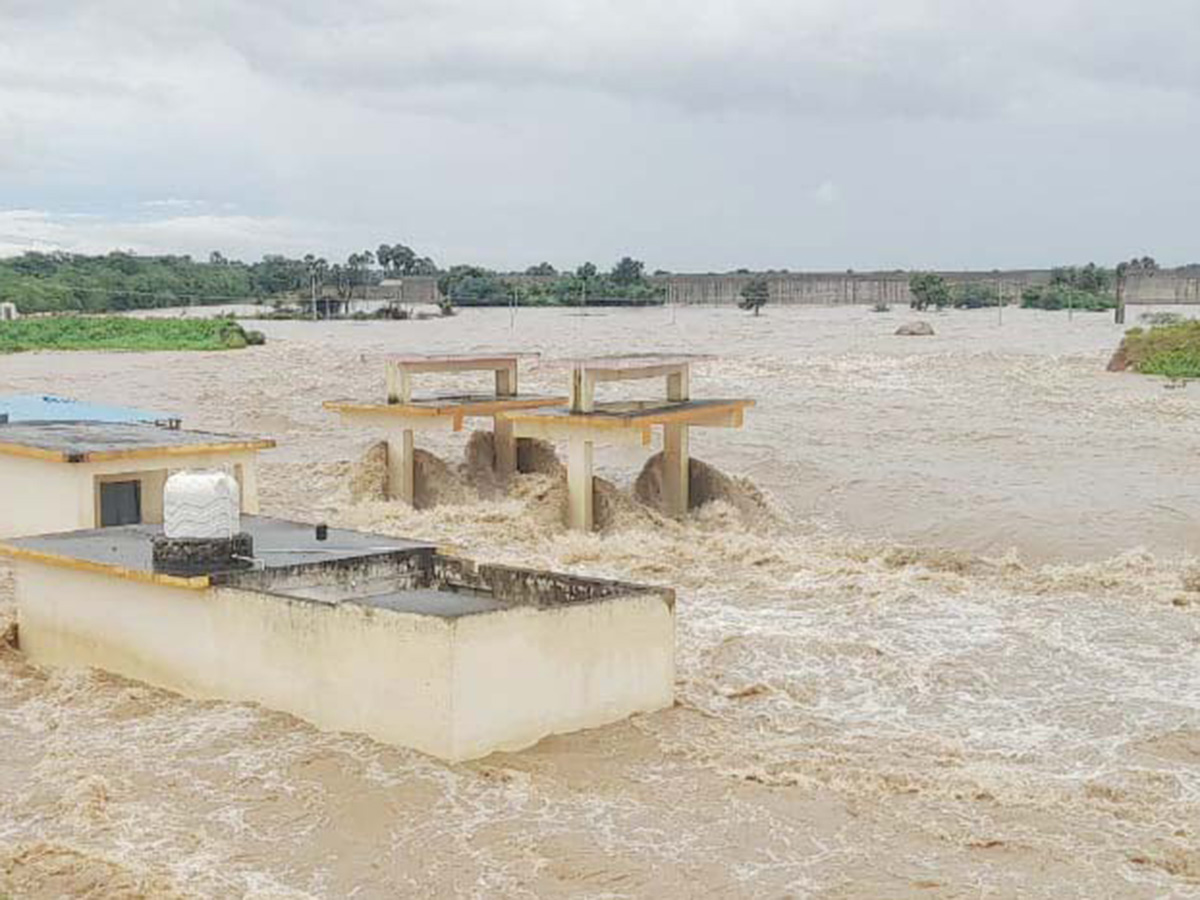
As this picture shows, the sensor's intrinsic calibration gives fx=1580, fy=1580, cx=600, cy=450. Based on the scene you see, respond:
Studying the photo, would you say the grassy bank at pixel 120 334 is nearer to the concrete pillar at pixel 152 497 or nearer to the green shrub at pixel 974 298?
the concrete pillar at pixel 152 497

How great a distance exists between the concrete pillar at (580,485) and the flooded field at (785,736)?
14.6 inches

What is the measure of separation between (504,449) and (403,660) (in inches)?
575

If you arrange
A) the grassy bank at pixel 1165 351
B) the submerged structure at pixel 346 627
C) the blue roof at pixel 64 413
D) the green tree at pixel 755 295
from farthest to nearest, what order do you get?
the green tree at pixel 755 295 → the grassy bank at pixel 1165 351 → the blue roof at pixel 64 413 → the submerged structure at pixel 346 627

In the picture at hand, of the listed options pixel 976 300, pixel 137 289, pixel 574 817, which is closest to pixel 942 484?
pixel 574 817

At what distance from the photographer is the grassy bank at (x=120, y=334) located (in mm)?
47750

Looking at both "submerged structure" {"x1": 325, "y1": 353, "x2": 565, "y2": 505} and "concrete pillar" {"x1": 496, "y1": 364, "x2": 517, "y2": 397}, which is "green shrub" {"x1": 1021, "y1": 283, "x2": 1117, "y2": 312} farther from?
"submerged structure" {"x1": 325, "y1": 353, "x2": 565, "y2": 505}

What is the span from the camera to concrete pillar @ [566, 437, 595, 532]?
70.1 ft

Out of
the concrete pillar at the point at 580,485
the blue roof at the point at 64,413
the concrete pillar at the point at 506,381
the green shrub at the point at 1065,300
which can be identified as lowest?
the concrete pillar at the point at 580,485

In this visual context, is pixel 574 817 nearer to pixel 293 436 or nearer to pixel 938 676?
pixel 938 676

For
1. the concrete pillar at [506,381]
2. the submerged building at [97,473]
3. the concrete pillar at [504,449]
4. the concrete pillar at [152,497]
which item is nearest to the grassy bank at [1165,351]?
the concrete pillar at [506,381]

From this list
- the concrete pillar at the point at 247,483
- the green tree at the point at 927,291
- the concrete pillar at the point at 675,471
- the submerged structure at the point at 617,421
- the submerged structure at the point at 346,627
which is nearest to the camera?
the submerged structure at the point at 346,627

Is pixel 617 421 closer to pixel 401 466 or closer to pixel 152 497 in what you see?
pixel 401 466

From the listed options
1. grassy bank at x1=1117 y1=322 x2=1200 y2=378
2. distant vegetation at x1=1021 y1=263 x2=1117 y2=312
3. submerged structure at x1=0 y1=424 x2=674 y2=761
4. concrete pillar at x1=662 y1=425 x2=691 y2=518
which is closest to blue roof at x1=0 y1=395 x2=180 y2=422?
concrete pillar at x1=662 y1=425 x2=691 y2=518

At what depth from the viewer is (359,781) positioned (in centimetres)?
1012
